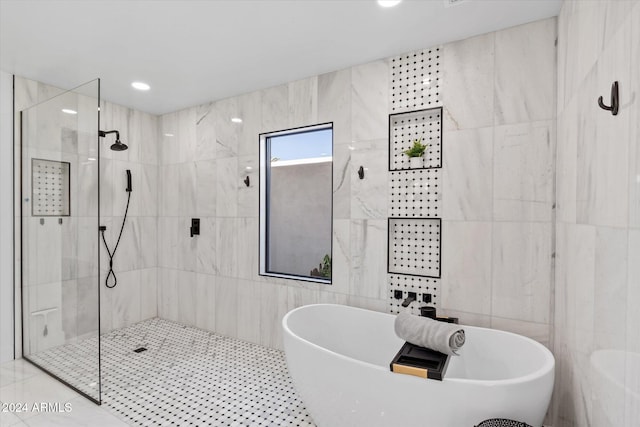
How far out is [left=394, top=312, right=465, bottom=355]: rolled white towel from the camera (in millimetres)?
1747

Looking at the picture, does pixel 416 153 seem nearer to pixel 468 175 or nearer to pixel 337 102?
pixel 468 175

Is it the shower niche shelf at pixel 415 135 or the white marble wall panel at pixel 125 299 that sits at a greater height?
the shower niche shelf at pixel 415 135

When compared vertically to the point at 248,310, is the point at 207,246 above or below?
above

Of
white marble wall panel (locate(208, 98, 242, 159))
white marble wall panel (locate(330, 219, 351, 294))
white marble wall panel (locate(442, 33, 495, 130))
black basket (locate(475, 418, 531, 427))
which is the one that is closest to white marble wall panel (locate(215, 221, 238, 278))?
white marble wall panel (locate(208, 98, 242, 159))

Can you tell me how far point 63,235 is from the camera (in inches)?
99.5

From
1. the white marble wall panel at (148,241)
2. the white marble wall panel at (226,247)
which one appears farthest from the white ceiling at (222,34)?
the white marble wall panel at (148,241)

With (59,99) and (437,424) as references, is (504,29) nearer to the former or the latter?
(437,424)

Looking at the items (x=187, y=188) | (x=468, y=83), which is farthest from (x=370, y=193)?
(x=187, y=188)

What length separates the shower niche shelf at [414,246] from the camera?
2.39m

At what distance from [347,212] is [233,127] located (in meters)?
1.63

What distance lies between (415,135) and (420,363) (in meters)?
1.61

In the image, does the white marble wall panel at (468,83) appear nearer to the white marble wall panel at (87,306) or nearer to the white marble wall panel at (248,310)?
the white marble wall panel at (248,310)

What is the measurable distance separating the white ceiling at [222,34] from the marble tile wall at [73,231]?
398mm

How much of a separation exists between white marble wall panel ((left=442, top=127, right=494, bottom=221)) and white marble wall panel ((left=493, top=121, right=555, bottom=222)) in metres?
0.05
